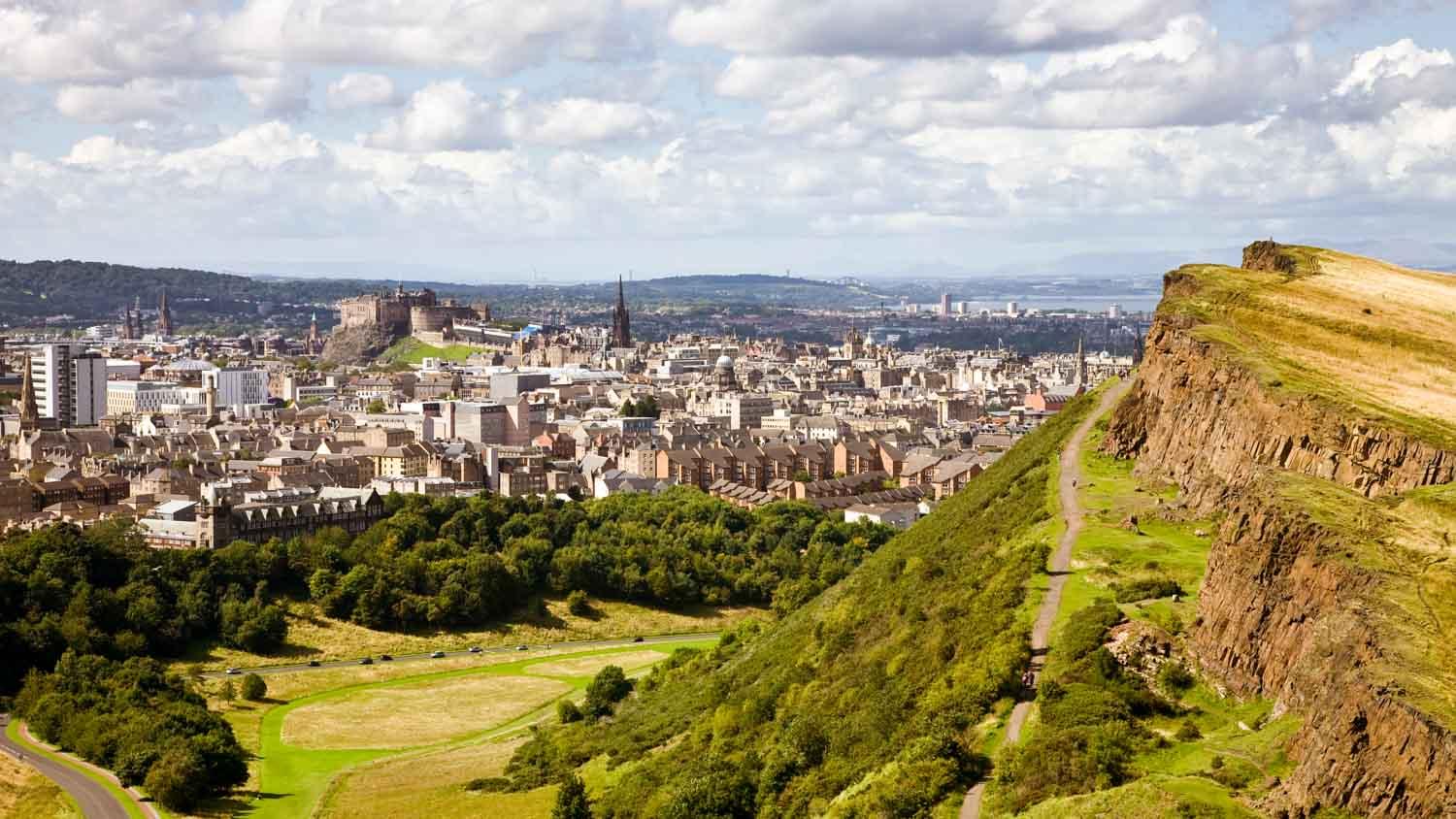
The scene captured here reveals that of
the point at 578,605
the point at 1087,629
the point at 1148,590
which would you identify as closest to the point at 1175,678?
the point at 1087,629

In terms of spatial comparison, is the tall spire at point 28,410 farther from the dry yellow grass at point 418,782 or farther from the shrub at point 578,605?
the dry yellow grass at point 418,782

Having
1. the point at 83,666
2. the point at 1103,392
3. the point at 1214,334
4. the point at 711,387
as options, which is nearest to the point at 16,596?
the point at 83,666

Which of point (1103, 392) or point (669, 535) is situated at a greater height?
point (1103, 392)

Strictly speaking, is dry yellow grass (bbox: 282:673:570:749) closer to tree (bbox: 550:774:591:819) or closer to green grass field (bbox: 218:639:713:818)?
green grass field (bbox: 218:639:713:818)

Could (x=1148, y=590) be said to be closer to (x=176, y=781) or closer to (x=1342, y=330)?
(x=1342, y=330)

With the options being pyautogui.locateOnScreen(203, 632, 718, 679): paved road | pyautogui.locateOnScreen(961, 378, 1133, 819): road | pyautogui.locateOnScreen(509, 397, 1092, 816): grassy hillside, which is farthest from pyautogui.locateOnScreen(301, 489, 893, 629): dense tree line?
pyautogui.locateOnScreen(961, 378, 1133, 819): road

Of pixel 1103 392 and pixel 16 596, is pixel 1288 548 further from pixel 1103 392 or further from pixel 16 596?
pixel 16 596
